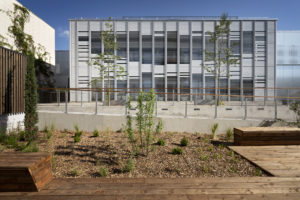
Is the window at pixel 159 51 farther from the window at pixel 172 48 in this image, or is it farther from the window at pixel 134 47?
the window at pixel 134 47

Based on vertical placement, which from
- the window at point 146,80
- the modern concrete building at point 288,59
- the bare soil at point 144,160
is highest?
the modern concrete building at point 288,59

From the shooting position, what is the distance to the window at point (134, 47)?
21.0 metres

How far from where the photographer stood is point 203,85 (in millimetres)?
21031

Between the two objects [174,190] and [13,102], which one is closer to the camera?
[174,190]

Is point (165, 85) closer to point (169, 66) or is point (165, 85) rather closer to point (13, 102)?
point (169, 66)

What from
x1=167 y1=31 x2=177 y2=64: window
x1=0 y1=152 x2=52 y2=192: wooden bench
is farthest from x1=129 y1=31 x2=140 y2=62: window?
x1=0 y1=152 x2=52 y2=192: wooden bench

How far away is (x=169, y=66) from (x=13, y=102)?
16.9 metres

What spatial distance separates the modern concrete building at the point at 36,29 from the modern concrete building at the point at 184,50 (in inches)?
193

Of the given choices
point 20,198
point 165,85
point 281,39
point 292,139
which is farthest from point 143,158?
point 281,39

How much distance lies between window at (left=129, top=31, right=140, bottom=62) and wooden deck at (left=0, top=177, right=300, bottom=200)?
1913cm

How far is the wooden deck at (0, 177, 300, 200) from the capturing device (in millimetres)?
2572

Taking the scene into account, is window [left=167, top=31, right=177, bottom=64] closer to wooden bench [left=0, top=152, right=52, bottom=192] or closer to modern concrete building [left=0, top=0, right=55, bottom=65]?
modern concrete building [left=0, top=0, right=55, bottom=65]

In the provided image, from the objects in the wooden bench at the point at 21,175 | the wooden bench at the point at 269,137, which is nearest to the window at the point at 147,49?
the wooden bench at the point at 269,137

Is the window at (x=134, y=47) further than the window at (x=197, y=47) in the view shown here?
No
